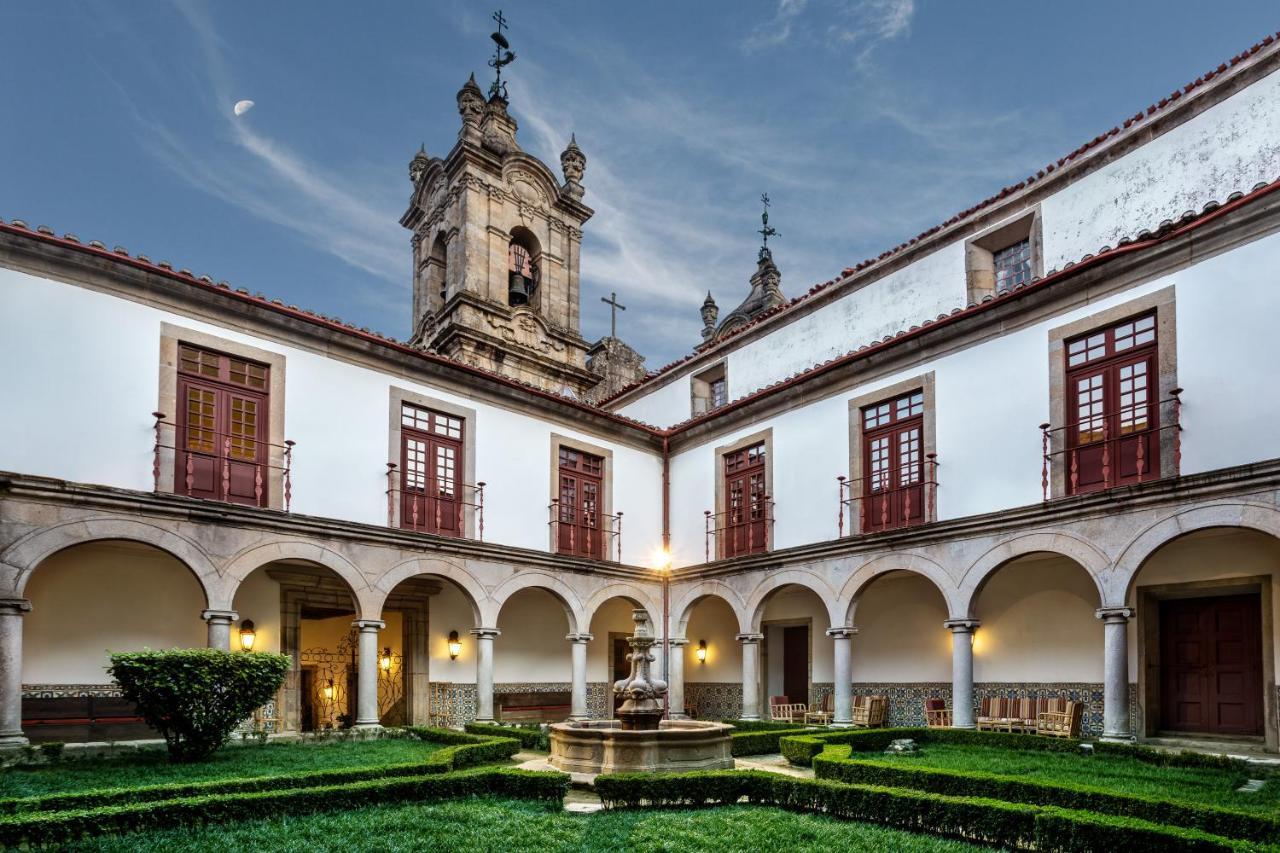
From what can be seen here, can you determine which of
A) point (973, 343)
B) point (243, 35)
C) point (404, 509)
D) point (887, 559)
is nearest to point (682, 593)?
point (887, 559)

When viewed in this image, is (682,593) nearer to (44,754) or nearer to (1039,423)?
(1039,423)

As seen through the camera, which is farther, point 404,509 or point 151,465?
A: point 404,509

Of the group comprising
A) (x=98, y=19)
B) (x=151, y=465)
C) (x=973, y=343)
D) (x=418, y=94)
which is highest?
(x=418, y=94)

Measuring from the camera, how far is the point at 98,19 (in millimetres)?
22781

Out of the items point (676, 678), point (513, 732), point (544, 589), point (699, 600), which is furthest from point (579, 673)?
point (513, 732)

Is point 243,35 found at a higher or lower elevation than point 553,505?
higher

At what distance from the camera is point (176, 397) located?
11609 mm

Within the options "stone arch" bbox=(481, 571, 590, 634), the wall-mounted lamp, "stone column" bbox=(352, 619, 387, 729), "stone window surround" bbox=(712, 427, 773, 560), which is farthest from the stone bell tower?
"stone column" bbox=(352, 619, 387, 729)

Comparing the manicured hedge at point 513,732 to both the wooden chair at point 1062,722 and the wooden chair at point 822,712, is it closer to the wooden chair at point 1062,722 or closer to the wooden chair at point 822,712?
the wooden chair at point 822,712

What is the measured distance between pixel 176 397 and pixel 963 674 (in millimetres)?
11553

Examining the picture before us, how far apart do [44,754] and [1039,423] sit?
1304cm

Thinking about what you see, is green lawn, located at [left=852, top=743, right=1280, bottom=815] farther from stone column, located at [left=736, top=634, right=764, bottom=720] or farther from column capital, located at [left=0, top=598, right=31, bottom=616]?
column capital, located at [left=0, top=598, right=31, bottom=616]

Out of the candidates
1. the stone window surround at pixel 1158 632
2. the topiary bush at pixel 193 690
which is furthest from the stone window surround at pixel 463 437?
the stone window surround at pixel 1158 632

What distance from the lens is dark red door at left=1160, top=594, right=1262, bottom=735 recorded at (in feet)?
37.7
